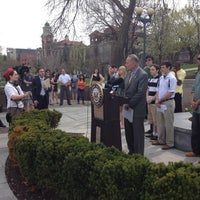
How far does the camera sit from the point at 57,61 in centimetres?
5734

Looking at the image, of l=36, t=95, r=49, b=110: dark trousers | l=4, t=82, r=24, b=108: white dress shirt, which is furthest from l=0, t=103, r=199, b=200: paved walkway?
l=4, t=82, r=24, b=108: white dress shirt

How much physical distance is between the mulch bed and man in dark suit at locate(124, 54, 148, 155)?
1756mm

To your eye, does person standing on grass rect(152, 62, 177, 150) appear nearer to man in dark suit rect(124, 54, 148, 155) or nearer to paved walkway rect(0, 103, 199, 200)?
paved walkway rect(0, 103, 199, 200)

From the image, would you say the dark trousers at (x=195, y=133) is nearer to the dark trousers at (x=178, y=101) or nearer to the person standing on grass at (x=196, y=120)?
the person standing on grass at (x=196, y=120)

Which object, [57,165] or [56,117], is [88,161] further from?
[56,117]

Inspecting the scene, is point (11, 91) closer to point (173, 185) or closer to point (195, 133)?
point (195, 133)

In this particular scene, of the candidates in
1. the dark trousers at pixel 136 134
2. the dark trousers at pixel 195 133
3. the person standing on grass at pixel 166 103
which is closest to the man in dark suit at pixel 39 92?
the person standing on grass at pixel 166 103

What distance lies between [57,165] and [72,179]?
0.40 m

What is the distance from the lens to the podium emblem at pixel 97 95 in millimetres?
5363

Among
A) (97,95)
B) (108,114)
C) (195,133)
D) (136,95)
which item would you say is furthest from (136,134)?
(195,133)

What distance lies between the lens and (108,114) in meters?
5.38

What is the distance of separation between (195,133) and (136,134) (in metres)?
1.16

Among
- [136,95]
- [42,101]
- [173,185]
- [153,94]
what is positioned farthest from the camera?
[42,101]

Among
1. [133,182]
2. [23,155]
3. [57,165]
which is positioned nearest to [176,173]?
[133,182]
